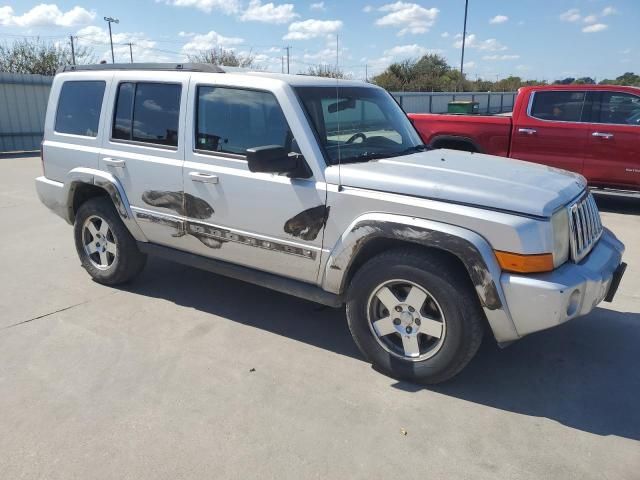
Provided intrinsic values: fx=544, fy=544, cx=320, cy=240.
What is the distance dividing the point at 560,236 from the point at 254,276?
2.08 meters

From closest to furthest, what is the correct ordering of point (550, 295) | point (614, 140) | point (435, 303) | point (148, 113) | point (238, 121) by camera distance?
point (550, 295), point (435, 303), point (238, 121), point (148, 113), point (614, 140)

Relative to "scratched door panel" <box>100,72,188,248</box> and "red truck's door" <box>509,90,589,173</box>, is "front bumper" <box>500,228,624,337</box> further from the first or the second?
"red truck's door" <box>509,90,589,173</box>

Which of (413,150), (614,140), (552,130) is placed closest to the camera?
(413,150)

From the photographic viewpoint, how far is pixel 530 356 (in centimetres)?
380

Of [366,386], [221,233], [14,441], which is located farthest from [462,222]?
[14,441]

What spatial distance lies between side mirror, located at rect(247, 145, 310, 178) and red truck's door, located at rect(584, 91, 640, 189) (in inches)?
232

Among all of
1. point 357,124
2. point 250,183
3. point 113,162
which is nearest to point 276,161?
point 250,183

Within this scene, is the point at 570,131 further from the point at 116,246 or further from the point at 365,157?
the point at 116,246

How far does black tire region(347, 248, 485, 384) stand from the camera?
3125 mm

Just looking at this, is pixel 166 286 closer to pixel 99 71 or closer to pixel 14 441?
pixel 99 71

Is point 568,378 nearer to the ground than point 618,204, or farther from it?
nearer to the ground

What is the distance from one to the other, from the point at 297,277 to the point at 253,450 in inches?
52.0

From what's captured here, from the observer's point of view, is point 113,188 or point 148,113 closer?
point 148,113

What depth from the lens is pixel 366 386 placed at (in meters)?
3.40
